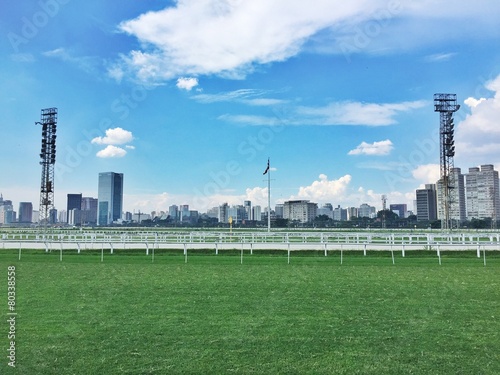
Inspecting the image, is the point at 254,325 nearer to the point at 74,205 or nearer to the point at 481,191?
the point at 481,191

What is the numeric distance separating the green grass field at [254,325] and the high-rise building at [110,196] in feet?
439

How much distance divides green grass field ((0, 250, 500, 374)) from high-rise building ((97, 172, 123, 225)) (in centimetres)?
13378

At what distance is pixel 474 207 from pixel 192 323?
141380 mm

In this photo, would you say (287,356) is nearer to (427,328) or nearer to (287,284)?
(427,328)

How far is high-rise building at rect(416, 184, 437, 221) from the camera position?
446ft

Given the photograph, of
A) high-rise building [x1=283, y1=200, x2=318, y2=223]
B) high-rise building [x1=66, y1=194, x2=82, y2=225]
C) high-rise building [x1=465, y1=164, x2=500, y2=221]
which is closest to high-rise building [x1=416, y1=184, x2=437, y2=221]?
high-rise building [x1=465, y1=164, x2=500, y2=221]

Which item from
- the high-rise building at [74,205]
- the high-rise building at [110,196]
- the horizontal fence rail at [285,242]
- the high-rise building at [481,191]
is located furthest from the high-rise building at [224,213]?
the horizontal fence rail at [285,242]

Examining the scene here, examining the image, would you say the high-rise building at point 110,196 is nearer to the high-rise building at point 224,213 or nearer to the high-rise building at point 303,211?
the high-rise building at point 224,213

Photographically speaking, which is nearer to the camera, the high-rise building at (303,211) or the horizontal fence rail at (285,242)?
the horizontal fence rail at (285,242)

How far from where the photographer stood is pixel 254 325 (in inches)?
326

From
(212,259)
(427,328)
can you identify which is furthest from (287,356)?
(212,259)

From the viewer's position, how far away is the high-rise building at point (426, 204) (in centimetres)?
13588

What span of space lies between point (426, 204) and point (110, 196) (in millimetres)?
106425

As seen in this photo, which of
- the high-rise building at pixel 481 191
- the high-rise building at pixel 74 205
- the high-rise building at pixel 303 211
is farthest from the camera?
the high-rise building at pixel 303 211
